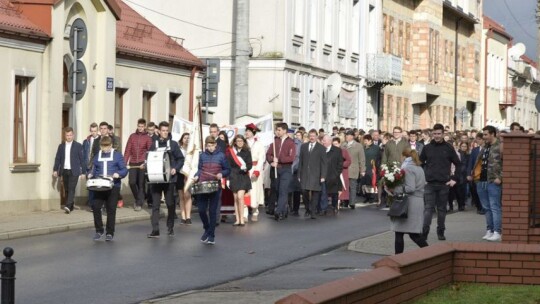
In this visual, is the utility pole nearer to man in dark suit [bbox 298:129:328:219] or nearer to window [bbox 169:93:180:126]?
window [bbox 169:93:180:126]

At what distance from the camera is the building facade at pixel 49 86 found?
88.6 feet

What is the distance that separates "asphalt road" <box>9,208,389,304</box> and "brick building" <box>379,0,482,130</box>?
3427 cm

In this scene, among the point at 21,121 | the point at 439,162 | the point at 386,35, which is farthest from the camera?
the point at 386,35

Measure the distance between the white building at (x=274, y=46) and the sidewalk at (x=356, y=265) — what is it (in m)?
14.1

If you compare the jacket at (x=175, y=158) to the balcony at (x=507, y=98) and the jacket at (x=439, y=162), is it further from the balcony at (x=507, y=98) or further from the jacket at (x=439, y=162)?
the balcony at (x=507, y=98)

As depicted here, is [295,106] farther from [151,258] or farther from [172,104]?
[151,258]

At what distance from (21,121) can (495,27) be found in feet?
205

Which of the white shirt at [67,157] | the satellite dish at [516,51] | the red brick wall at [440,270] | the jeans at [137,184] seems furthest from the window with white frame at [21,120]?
the satellite dish at [516,51]

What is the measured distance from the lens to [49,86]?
28.4m

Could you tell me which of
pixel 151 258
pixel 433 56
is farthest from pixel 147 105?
pixel 433 56

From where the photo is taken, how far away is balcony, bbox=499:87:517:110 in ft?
292

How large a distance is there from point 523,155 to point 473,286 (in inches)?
158

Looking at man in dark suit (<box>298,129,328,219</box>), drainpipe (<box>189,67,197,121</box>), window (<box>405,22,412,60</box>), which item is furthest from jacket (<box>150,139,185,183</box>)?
window (<box>405,22,412,60</box>)

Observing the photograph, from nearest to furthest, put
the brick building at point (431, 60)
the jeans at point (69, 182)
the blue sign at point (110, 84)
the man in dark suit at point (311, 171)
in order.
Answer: the jeans at point (69, 182) < the man in dark suit at point (311, 171) < the blue sign at point (110, 84) < the brick building at point (431, 60)
